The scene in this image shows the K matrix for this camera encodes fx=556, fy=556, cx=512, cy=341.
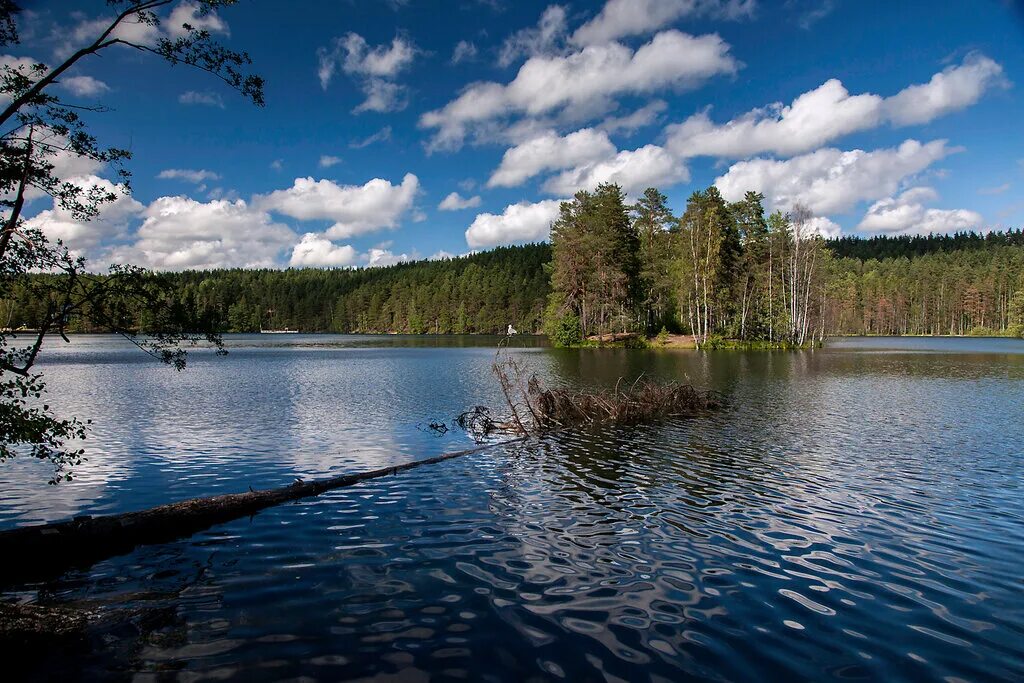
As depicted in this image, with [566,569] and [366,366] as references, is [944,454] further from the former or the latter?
[366,366]

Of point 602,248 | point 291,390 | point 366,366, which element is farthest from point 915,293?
point 291,390

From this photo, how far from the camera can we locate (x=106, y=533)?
10.1 m

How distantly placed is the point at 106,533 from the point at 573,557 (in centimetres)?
847

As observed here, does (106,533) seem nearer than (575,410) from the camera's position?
Yes

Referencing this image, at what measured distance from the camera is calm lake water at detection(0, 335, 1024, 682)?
6770mm

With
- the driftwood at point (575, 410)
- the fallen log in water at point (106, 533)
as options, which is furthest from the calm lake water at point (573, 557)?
the driftwood at point (575, 410)

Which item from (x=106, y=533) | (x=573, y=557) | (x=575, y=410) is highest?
(x=575, y=410)

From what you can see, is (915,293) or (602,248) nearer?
(602,248)

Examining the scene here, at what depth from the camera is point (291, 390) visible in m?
35.3

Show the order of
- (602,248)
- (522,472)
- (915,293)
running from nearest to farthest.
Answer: (522,472)
(602,248)
(915,293)

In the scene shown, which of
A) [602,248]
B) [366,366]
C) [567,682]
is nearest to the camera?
[567,682]

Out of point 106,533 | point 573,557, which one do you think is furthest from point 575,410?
point 106,533

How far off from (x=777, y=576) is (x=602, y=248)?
69.6 m

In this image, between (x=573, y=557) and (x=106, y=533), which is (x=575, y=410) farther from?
(x=106, y=533)
